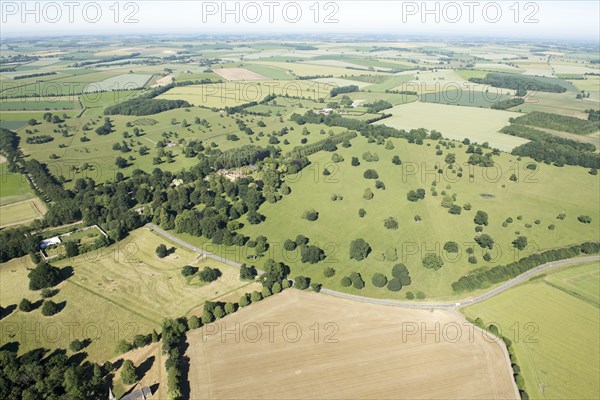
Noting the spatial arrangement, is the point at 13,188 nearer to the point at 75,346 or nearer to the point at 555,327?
the point at 75,346

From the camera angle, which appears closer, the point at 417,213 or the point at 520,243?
the point at 520,243

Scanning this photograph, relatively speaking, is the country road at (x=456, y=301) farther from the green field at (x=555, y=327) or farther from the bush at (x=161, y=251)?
the bush at (x=161, y=251)

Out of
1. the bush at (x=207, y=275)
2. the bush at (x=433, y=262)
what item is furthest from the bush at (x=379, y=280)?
the bush at (x=207, y=275)

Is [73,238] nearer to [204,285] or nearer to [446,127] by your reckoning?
[204,285]

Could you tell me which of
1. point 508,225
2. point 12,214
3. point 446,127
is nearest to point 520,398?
point 508,225

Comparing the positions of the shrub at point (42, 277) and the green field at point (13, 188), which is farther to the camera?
the green field at point (13, 188)

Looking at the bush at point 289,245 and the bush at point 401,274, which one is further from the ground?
the bush at point 289,245

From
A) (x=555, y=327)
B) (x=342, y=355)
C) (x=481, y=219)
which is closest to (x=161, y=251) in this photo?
(x=342, y=355)

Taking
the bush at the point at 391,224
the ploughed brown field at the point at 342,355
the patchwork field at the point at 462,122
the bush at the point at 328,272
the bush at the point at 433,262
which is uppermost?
the patchwork field at the point at 462,122
